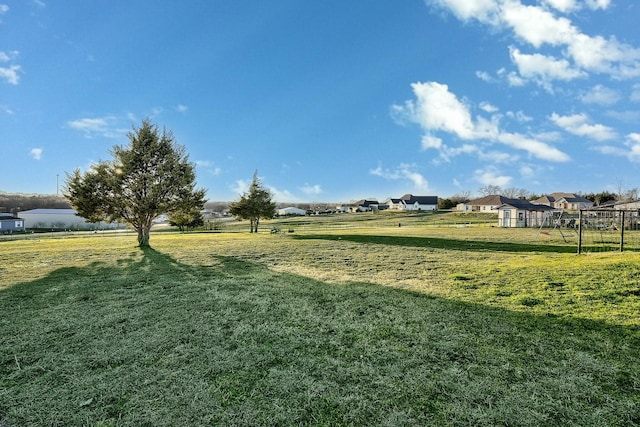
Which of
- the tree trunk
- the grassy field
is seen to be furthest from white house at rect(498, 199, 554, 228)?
the tree trunk

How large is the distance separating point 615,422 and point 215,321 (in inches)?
199

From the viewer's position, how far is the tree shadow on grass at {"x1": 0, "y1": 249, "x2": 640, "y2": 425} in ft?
9.87

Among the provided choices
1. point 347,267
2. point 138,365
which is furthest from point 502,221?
point 138,365

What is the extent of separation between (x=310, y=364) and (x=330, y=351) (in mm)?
450

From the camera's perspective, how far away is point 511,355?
4098mm

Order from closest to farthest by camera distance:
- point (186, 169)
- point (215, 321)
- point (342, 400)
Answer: point (342, 400) < point (215, 321) < point (186, 169)

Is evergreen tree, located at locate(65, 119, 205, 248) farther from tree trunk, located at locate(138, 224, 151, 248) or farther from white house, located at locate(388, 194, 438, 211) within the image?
white house, located at locate(388, 194, 438, 211)

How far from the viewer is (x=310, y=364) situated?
12.8ft

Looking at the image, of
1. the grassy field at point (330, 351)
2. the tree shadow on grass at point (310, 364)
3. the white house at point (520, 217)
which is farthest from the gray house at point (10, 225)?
the white house at point (520, 217)

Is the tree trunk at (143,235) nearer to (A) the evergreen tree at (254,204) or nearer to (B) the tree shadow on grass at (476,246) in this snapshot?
(B) the tree shadow on grass at (476,246)

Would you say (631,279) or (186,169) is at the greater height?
(186,169)

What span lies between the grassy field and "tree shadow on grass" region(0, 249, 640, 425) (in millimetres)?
21

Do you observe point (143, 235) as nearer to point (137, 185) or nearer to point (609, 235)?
point (137, 185)

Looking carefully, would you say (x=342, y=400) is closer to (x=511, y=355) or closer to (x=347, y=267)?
(x=511, y=355)
